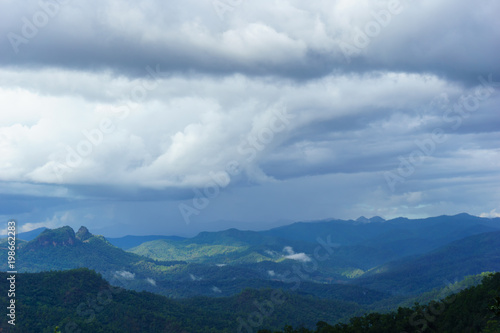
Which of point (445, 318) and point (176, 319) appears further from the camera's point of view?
point (176, 319)

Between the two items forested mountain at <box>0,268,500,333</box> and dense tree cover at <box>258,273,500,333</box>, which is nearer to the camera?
dense tree cover at <box>258,273,500,333</box>

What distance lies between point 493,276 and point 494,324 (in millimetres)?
44298

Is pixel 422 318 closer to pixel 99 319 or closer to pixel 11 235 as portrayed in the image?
pixel 11 235

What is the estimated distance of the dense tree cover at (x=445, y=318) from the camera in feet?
300

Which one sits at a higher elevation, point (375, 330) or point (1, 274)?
point (1, 274)

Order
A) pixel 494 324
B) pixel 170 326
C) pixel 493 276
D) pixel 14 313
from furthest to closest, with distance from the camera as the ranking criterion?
pixel 170 326 → pixel 14 313 → pixel 493 276 → pixel 494 324

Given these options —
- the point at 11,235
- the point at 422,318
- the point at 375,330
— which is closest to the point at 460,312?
the point at 422,318

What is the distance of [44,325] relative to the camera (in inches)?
6540

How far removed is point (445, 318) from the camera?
99.0 meters

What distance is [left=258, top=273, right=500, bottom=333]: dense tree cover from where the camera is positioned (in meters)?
91.5

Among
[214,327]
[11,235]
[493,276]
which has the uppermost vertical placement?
[11,235]

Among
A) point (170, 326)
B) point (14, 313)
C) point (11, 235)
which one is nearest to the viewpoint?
point (11, 235)

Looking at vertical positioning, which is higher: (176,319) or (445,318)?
(445,318)

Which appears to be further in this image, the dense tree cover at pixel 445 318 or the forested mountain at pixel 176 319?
the forested mountain at pixel 176 319
